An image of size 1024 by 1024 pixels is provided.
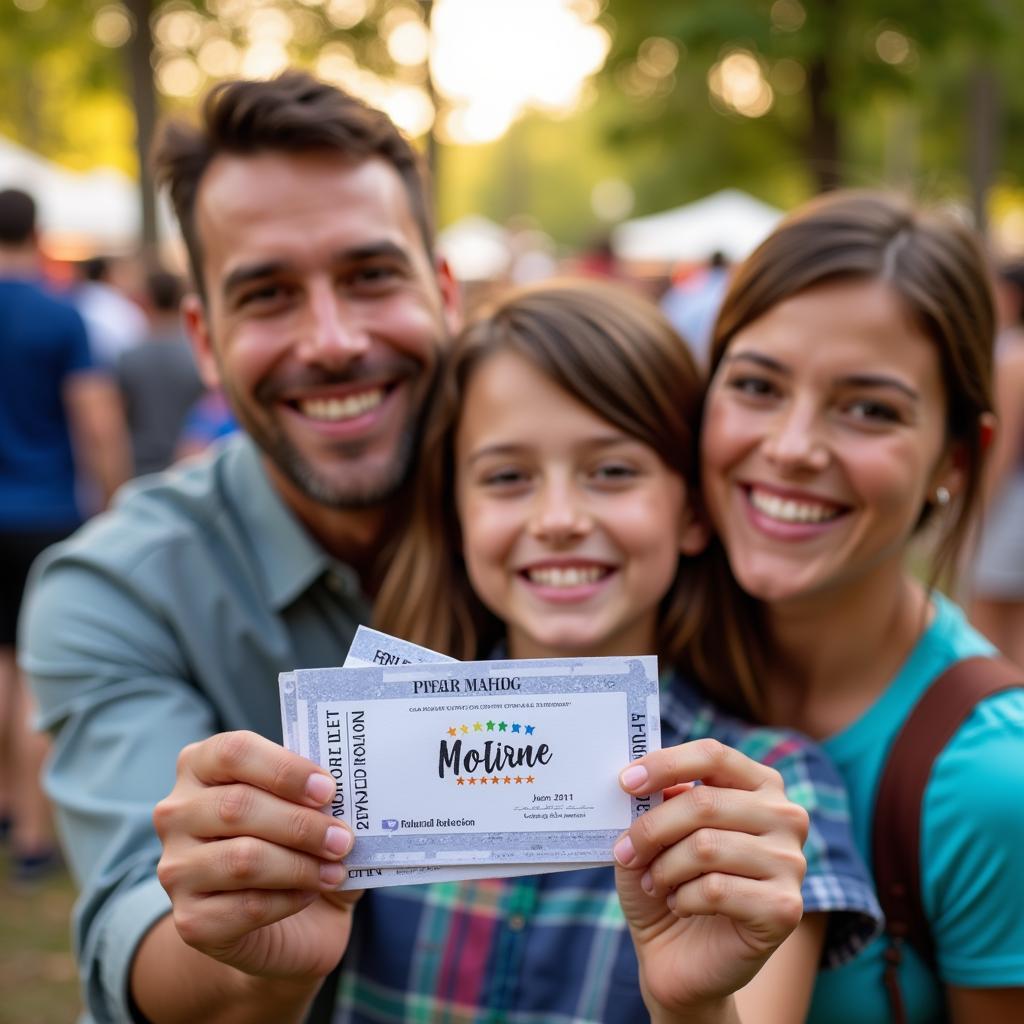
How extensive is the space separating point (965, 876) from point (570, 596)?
31.7 inches

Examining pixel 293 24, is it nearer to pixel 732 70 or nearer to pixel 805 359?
pixel 732 70

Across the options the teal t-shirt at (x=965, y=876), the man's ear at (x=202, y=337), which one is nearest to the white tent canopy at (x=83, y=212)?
the man's ear at (x=202, y=337)

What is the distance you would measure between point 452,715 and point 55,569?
1351mm

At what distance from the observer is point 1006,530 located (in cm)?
628

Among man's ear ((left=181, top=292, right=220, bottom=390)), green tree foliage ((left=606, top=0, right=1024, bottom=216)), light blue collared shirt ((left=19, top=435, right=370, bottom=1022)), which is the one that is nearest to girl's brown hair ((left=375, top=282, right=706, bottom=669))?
light blue collared shirt ((left=19, top=435, right=370, bottom=1022))

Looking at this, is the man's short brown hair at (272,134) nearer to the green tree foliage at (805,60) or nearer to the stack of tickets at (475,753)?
the stack of tickets at (475,753)

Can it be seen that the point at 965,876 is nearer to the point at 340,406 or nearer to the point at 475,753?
the point at 475,753

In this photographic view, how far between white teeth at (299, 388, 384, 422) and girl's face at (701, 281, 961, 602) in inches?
31.2

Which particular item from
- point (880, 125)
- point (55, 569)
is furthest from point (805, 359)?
point (880, 125)

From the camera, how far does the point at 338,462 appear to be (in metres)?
2.67

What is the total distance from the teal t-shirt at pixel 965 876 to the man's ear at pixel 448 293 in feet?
4.92

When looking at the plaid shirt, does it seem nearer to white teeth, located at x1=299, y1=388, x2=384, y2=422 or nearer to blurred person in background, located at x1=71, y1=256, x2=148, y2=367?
white teeth, located at x1=299, y1=388, x2=384, y2=422

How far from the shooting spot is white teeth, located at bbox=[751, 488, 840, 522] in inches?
87.0

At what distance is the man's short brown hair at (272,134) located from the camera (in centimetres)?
265
